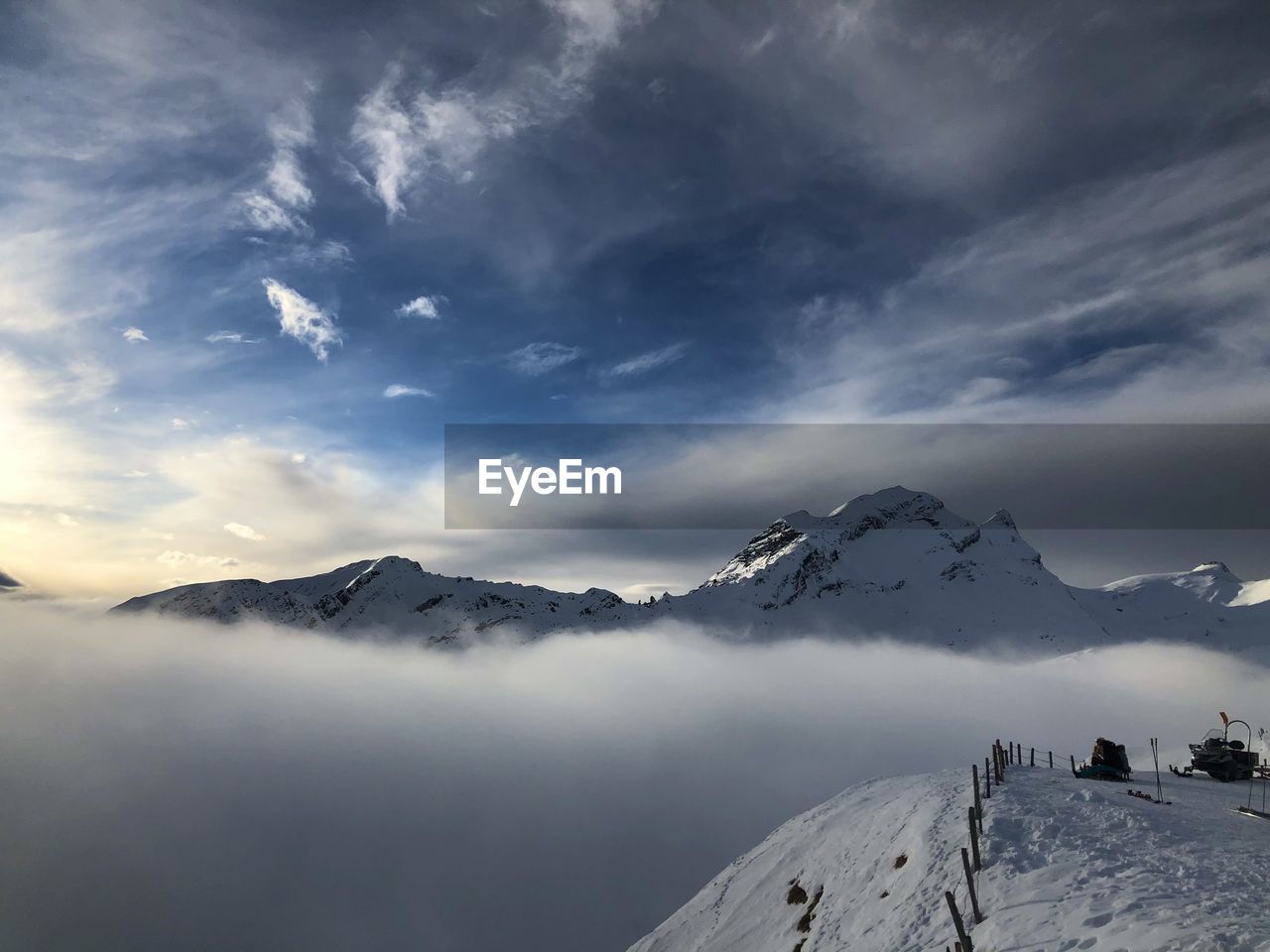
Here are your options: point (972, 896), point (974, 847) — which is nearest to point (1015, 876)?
point (974, 847)

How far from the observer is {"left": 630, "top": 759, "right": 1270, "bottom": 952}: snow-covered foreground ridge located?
18.6m

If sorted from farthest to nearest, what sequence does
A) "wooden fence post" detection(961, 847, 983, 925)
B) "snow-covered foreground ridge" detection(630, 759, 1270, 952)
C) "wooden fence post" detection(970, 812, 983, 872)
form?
1. "wooden fence post" detection(970, 812, 983, 872)
2. "wooden fence post" detection(961, 847, 983, 925)
3. "snow-covered foreground ridge" detection(630, 759, 1270, 952)

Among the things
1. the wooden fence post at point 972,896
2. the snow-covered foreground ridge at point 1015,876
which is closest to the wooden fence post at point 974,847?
the snow-covered foreground ridge at point 1015,876

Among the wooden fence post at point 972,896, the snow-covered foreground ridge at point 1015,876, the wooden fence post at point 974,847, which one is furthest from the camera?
the wooden fence post at point 974,847

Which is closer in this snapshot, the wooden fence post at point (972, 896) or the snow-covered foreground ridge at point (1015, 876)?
the snow-covered foreground ridge at point (1015, 876)

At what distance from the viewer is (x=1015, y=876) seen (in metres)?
23.4

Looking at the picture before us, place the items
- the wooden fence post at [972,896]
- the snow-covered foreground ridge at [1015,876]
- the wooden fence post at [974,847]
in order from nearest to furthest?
the snow-covered foreground ridge at [1015,876], the wooden fence post at [972,896], the wooden fence post at [974,847]

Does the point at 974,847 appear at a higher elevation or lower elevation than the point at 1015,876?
higher

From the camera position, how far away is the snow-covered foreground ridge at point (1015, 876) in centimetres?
1858

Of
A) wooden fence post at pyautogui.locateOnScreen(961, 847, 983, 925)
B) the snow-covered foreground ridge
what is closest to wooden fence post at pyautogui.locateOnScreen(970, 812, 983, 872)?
the snow-covered foreground ridge

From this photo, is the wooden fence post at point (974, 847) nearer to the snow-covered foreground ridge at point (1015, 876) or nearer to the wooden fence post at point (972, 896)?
the snow-covered foreground ridge at point (1015, 876)

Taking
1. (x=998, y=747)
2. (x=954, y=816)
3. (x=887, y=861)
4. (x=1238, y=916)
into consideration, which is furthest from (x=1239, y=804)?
(x=1238, y=916)

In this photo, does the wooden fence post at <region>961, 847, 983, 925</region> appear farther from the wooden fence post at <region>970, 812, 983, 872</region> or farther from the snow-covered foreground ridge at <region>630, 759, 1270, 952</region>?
the wooden fence post at <region>970, 812, 983, 872</region>

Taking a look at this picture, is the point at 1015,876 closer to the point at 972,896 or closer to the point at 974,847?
the point at 974,847
